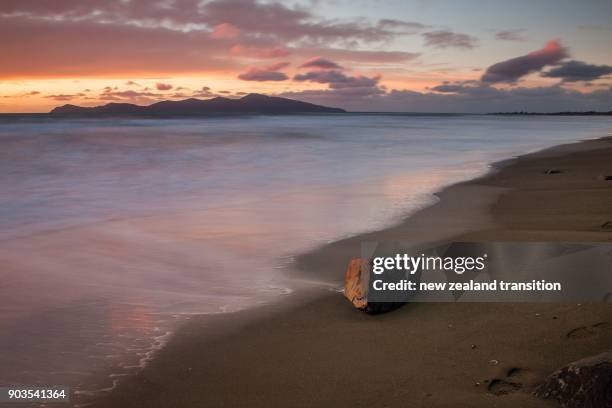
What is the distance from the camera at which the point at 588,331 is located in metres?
3.94

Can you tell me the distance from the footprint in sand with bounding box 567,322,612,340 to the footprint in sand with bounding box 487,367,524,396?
63cm

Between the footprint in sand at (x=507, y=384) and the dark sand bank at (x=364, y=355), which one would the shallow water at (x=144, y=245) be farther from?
the footprint in sand at (x=507, y=384)

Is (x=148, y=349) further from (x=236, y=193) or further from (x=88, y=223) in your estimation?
(x=236, y=193)

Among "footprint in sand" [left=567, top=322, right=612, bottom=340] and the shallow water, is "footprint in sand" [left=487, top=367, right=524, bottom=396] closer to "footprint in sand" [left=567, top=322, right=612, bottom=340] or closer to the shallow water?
"footprint in sand" [left=567, top=322, right=612, bottom=340]

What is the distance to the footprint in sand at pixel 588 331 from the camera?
12.8 feet

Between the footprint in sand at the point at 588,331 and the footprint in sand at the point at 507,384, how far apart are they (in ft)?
2.05

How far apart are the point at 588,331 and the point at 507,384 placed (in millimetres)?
934

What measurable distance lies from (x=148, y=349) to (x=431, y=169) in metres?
15.1

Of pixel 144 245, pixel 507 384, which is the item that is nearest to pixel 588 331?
pixel 507 384

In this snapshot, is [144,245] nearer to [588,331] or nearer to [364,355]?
[364,355]

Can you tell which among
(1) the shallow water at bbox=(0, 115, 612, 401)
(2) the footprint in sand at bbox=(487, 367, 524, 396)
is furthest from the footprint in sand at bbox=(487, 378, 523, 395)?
(1) the shallow water at bbox=(0, 115, 612, 401)

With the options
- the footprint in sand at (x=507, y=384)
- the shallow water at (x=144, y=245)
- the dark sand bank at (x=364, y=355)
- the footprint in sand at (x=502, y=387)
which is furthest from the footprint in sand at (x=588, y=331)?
the shallow water at (x=144, y=245)

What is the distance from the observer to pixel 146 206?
1155 centimetres

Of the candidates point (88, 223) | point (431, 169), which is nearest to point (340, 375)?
point (88, 223)
